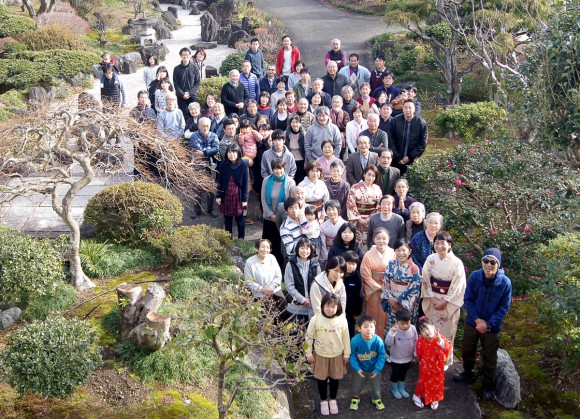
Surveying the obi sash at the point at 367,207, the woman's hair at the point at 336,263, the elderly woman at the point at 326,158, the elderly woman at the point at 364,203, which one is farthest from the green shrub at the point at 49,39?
the woman's hair at the point at 336,263

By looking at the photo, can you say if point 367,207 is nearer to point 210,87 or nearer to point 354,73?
point 354,73

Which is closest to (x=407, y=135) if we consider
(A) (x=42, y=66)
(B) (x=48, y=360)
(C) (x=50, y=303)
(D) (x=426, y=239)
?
(D) (x=426, y=239)

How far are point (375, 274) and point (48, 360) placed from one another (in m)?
3.73

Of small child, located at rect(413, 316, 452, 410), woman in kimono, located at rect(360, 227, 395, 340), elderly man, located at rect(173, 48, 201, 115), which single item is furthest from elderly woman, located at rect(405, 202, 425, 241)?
elderly man, located at rect(173, 48, 201, 115)

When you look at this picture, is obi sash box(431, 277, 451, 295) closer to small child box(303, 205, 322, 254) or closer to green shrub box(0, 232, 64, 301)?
small child box(303, 205, 322, 254)

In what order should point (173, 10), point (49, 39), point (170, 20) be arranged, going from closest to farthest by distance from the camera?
1. point (49, 39)
2. point (170, 20)
3. point (173, 10)

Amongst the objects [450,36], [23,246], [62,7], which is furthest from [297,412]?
[62,7]

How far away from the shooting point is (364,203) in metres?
9.41

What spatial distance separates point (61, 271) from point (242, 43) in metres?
14.8

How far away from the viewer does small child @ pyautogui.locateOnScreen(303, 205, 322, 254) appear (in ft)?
28.4

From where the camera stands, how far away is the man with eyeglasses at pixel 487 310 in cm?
736

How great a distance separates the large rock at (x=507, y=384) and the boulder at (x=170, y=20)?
20.8m

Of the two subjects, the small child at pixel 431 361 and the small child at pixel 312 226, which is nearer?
the small child at pixel 431 361

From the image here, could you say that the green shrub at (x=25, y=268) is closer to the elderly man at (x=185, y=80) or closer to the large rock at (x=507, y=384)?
the large rock at (x=507, y=384)
